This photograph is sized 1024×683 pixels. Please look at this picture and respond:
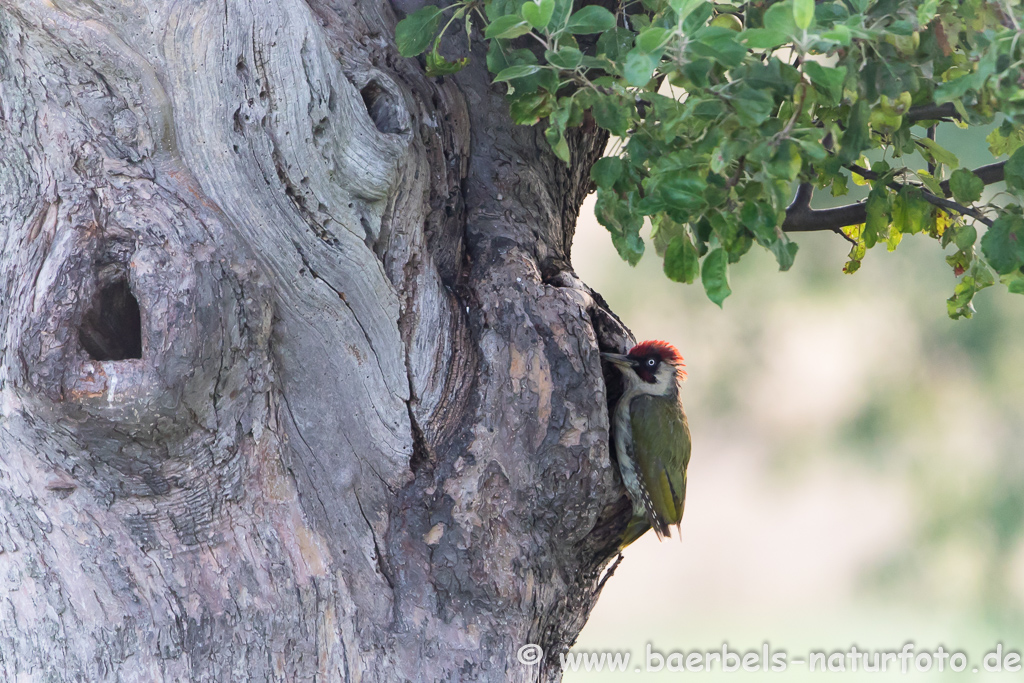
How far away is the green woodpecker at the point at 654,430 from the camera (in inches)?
93.8

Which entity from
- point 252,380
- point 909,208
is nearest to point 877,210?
point 909,208

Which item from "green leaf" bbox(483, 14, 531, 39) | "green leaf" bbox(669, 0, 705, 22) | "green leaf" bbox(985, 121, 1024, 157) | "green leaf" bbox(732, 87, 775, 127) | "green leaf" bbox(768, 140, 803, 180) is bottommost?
"green leaf" bbox(768, 140, 803, 180)

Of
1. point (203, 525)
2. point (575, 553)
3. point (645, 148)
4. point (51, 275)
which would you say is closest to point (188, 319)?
point (51, 275)

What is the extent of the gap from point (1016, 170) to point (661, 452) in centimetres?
134

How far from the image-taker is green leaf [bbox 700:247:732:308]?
1371 millimetres

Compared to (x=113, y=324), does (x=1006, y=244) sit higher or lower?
higher

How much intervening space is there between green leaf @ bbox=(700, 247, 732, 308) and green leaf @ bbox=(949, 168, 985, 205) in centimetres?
72

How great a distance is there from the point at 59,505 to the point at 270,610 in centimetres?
46

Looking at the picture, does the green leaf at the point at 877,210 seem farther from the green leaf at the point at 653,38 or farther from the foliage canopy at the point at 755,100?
the green leaf at the point at 653,38

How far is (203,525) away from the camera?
1.64 m

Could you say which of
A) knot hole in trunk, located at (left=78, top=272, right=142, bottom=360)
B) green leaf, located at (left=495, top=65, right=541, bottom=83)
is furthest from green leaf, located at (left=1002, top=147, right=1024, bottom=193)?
knot hole in trunk, located at (left=78, top=272, right=142, bottom=360)

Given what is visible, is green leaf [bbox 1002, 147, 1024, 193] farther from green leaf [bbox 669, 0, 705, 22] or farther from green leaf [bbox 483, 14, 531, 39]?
green leaf [bbox 483, 14, 531, 39]

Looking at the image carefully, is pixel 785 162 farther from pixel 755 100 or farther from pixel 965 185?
pixel 965 185

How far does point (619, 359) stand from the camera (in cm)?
231
